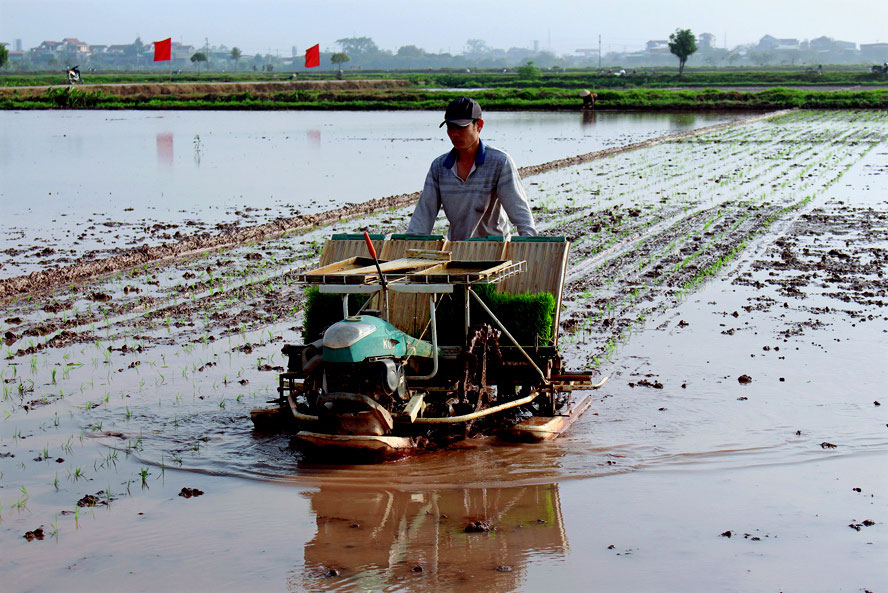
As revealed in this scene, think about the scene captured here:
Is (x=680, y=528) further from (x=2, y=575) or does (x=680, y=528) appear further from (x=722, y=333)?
(x=722, y=333)

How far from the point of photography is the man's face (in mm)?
5480

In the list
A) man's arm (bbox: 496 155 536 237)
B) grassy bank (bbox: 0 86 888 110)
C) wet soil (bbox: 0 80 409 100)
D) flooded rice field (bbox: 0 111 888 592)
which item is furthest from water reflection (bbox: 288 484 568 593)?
wet soil (bbox: 0 80 409 100)

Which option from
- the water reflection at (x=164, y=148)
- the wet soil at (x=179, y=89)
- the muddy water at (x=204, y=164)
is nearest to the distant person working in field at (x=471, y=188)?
the muddy water at (x=204, y=164)

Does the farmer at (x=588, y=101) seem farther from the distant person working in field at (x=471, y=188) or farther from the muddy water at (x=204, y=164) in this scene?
the distant person working in field at (x=471, y=188)

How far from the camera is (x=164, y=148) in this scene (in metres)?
23.0

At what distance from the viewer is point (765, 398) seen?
6156 millimetres

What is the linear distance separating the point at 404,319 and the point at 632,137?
22136 mm

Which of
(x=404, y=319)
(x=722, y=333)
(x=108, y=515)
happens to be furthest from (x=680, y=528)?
(x=722, y=333)

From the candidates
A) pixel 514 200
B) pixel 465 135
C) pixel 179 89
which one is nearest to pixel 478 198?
pixel 514 200

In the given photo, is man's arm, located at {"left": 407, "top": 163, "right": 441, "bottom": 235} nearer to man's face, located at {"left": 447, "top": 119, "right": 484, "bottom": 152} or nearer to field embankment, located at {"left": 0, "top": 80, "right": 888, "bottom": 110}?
man's face, located at {"left": 447, "top": 119, "right": 484, "bottom": 152}

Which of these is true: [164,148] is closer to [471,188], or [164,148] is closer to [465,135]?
[471,188]

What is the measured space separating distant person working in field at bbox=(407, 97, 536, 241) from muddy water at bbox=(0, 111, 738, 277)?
5.09 meters

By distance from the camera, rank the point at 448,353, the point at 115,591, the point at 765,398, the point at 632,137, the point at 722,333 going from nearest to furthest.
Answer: the point at 115,591
the point at 448,353
the point at 765,398
the point at 722,333
the point at 632,137

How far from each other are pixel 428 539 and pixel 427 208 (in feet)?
7.22
